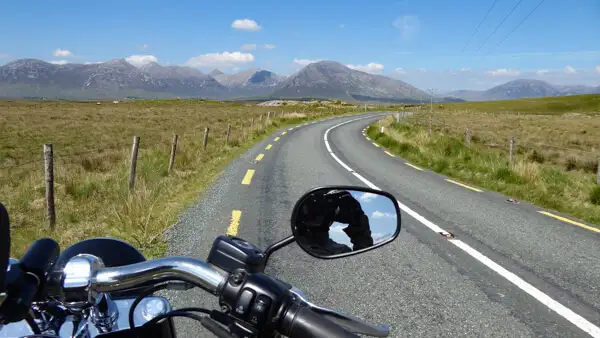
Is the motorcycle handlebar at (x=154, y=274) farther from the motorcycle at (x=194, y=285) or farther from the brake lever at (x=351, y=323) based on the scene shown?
the brake lever at (x=351, y=323)

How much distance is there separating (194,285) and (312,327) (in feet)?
1.39

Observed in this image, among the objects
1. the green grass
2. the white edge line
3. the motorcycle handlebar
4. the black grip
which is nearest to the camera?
the black grip

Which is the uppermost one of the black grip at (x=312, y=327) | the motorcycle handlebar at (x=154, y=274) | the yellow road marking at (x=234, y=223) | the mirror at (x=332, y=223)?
the mirror at (x=332, y=223)

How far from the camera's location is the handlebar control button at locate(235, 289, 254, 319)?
1.11 metres

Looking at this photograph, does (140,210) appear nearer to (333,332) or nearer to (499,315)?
(499,315)

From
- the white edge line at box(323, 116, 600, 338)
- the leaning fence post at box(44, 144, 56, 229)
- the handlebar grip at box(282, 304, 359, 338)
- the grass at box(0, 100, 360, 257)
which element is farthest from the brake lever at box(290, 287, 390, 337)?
the leaning fence post at box(44, 144, 56, 229)

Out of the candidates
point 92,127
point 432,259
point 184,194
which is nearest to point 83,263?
point 432,259

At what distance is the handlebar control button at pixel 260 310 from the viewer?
3.58 feet

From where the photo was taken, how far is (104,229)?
608cm

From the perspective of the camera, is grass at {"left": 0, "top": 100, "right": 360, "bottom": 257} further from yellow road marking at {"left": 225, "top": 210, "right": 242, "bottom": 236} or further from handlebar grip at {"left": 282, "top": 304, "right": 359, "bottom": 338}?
handlebar grip at {"left": 282, "top": 304, "right": 359, "bottom": 338}

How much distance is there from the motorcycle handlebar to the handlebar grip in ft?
0.92

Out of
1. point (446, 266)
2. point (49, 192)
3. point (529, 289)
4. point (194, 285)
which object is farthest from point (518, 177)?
point (194, 285)

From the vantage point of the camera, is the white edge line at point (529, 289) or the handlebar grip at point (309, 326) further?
the white edge line at point (529, 289)

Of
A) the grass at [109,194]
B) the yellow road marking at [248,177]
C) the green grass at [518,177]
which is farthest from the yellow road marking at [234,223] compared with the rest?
the green grass at [518,177]
